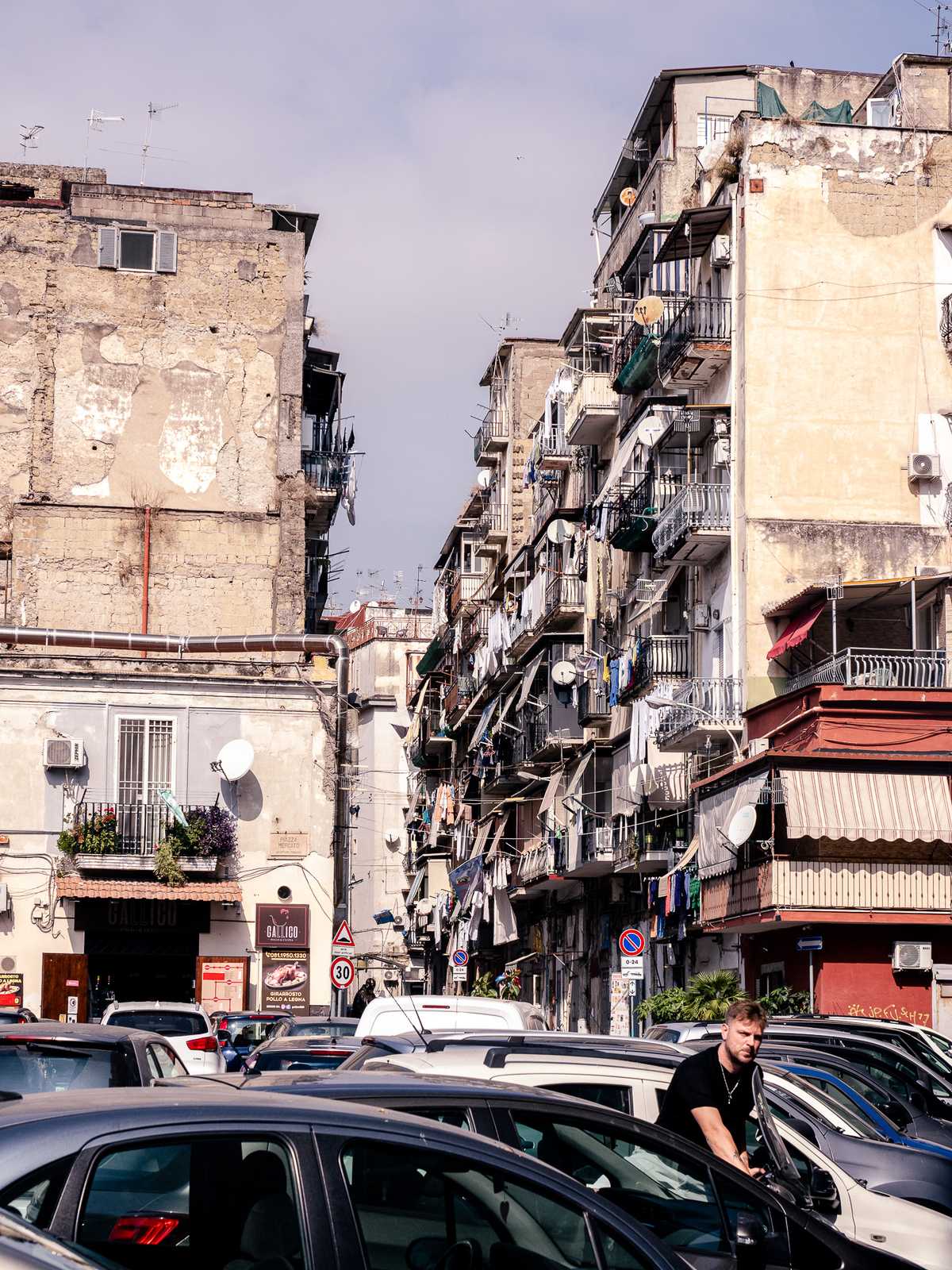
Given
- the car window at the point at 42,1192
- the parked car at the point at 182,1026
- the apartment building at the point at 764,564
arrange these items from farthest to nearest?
1. the apartment building at the point at 764,564
2. the parked car at the point at 182,1026
3. the car window at the point at 42,1192

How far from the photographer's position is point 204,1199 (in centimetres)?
542

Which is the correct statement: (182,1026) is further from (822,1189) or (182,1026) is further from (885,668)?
(822,1189)

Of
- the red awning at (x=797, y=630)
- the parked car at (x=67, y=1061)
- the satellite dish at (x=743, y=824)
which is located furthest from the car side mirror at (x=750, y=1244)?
the red awning at (x=797, y=630)

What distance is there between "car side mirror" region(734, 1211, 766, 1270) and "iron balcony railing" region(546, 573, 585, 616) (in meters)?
41.8

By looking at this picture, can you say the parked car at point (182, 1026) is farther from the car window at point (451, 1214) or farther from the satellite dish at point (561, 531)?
the satellite dish at point (561, 531)

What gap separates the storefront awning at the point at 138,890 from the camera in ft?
127

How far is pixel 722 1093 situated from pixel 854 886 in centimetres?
2276

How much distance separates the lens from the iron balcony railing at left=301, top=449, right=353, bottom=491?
1870 inches

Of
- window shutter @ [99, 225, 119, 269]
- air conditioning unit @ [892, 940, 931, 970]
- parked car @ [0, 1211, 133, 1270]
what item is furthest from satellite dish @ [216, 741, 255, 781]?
parked car @ [0, 1211, 133, 1270]

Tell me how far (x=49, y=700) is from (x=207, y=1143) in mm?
35465

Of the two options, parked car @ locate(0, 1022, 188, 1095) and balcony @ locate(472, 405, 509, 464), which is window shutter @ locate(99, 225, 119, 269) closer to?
balcony @ locate(472, 405, 509, 464)

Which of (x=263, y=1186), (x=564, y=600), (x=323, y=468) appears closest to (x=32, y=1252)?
(x=263, y=1186)

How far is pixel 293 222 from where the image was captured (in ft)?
161

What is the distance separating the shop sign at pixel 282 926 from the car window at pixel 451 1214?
1352 inches
